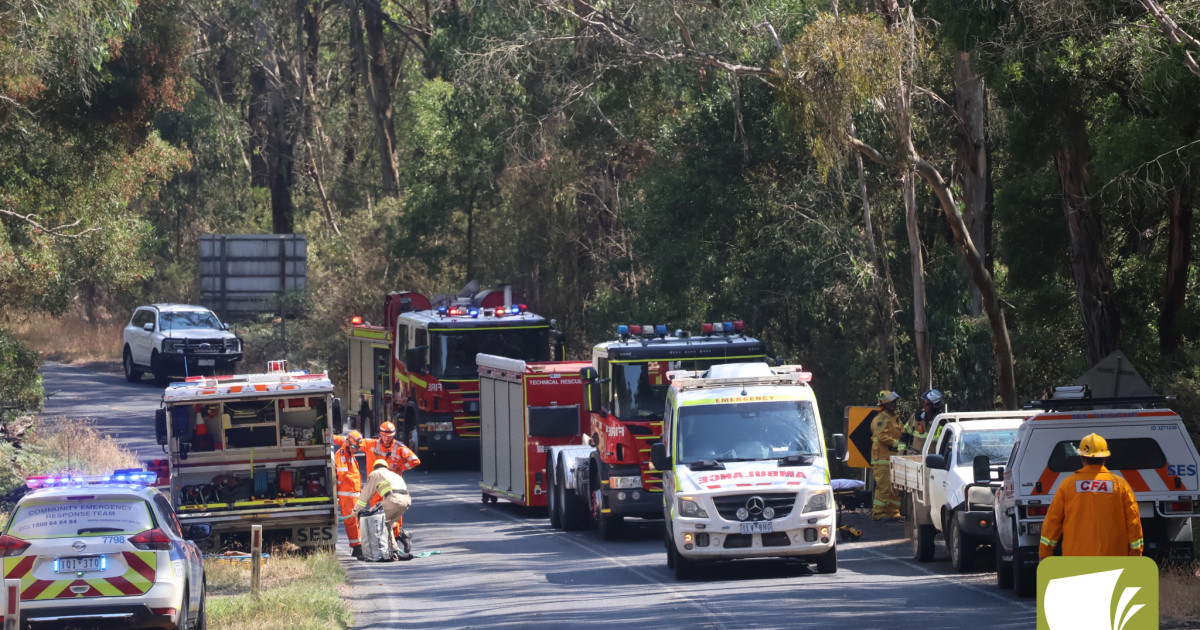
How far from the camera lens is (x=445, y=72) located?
4319cm

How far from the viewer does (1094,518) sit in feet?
31.9

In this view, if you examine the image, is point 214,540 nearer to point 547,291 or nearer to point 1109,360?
point 1109,360

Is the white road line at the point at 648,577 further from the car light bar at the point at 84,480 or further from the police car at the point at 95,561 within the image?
the car light bar at the point at 84,480

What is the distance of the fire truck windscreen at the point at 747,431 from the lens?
15953 mm

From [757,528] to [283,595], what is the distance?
4.80 metres

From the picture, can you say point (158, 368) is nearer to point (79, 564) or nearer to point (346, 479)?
point (346, 479)

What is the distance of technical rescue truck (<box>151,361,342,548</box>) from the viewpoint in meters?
18.4

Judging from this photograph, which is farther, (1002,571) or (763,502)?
(763,502)

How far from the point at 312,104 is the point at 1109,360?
42.2 metres

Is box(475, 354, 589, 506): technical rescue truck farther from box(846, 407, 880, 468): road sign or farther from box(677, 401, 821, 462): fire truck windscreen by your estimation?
box(677, 401, 821, 462): fire truck windscreen

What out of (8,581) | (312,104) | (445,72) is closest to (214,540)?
(8,581)

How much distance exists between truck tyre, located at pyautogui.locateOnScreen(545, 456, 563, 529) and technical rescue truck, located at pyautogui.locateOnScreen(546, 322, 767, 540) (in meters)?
0.58

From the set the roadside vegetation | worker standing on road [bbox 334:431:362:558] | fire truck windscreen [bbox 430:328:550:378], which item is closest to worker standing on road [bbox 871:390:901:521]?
worker standing on road [bbox 334:431:362:558]

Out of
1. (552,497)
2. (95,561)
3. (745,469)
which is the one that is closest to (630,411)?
(552,497)
